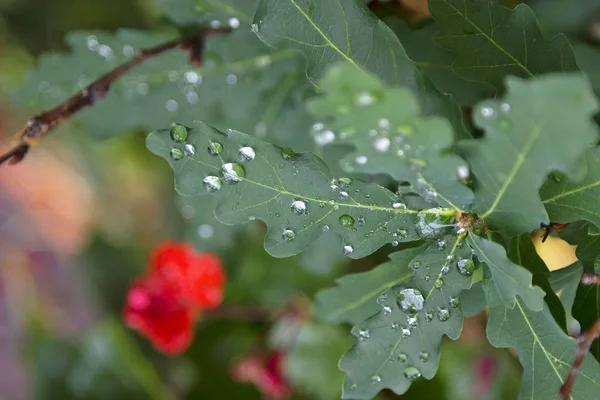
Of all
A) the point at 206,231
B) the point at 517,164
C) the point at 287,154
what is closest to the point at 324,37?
the point at 287,154

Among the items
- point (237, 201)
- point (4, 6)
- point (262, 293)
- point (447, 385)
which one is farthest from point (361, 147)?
point (4, 6)

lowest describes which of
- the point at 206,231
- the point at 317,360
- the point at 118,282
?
the point at 118,282

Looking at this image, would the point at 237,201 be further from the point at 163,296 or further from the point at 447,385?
the point at 447,385

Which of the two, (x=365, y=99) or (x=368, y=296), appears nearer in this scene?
(x=365, y=99)

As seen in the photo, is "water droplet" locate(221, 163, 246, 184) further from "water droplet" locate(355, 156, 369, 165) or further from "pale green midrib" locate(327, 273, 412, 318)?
"pale green midrib" locate(327, 273, 412, 318)

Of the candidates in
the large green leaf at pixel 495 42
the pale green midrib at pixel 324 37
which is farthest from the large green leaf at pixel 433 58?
the pale green midrib at pixel 324 37

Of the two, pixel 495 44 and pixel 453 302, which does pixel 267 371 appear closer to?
pixel 453 302

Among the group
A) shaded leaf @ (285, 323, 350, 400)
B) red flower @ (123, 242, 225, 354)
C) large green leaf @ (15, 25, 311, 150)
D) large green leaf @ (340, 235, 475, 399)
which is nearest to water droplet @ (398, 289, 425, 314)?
large green leaf @ (340, 235, 475, 399)
